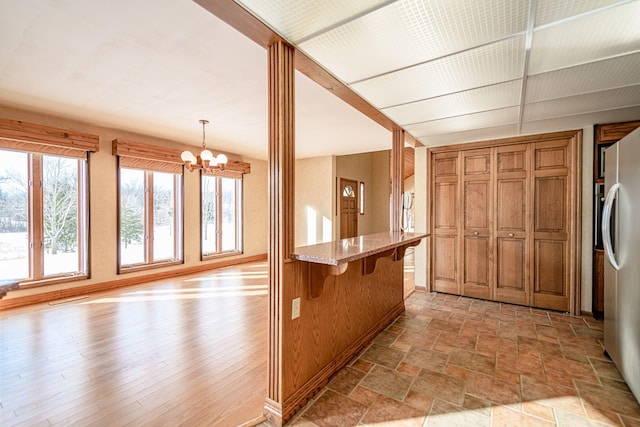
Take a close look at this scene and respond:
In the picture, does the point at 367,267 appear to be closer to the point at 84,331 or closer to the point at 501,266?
the point at 501,266

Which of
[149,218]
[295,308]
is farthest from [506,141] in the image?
[149,218]

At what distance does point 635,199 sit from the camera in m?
1.99

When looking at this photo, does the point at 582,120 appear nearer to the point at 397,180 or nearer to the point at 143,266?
A: the point at 397,180

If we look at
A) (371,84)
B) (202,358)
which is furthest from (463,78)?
(202,358)

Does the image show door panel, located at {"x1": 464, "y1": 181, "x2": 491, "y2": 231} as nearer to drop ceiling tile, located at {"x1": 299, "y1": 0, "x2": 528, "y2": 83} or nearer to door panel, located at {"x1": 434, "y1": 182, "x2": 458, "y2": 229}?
door panel, located at {"x1": 434, "y1": 182, "x2": 458, "y2": 229}

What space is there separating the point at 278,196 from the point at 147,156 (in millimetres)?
4335

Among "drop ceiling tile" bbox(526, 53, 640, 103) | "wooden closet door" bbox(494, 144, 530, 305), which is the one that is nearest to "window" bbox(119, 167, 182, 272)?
"wooden closet door" bbox(494, 144, 530, 305)

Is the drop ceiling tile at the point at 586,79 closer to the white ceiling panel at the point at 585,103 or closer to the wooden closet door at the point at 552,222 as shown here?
the white ceiling panel at the point at 585,103

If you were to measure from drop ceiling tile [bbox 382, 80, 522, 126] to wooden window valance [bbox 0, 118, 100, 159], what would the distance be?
440 centimetres

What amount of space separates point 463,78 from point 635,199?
4.77 ft

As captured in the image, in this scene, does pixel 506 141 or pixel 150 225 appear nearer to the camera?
pixel 506 141

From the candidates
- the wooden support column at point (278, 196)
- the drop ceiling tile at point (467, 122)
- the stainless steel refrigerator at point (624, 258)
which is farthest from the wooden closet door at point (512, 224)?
the wooden support column at point (278, 196)

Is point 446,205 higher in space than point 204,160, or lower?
lower

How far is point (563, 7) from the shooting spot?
1455 mm
